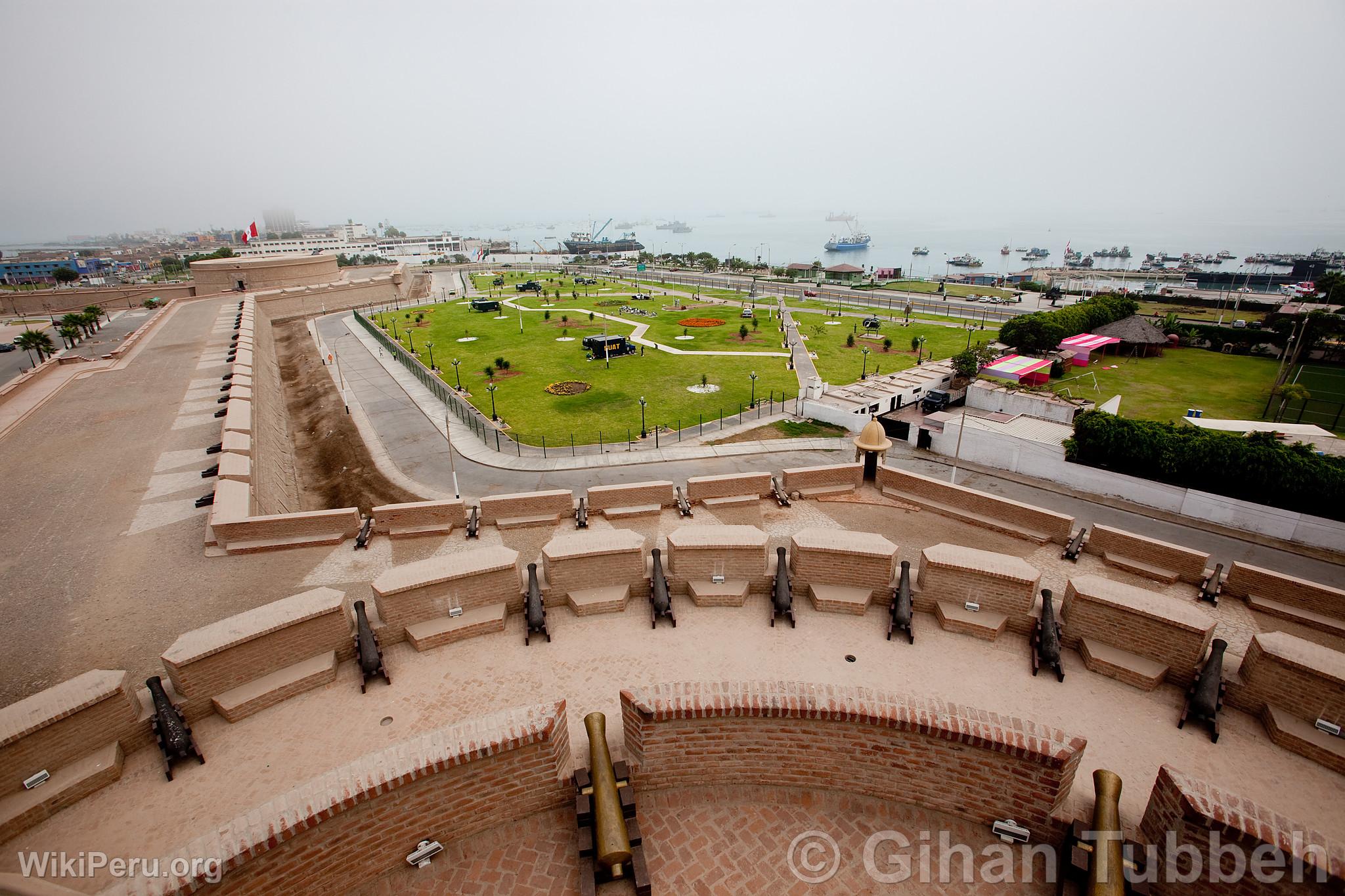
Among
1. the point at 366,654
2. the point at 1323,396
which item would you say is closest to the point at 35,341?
the point at 366,654

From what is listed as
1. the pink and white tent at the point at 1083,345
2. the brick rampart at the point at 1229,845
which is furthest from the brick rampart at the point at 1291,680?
the pink and white tent at the point at 1083,345

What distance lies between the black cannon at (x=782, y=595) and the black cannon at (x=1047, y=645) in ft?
14.7

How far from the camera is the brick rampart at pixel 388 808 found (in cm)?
625

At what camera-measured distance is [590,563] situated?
504 inches

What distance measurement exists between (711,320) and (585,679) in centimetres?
5823

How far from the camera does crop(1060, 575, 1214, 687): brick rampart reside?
34.2 feet

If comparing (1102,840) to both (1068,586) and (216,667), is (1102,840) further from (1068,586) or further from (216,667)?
Result: (216,667)

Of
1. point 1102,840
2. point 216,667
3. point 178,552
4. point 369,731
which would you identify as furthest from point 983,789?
point 178,552

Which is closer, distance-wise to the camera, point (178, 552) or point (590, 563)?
point (590, 563)

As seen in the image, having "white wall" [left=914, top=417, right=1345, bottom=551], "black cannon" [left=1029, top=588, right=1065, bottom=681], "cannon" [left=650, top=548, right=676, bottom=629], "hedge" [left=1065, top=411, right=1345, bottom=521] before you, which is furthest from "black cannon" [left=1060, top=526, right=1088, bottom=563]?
"hedge" [left=1065, top=411, right=1345, bottom=521]

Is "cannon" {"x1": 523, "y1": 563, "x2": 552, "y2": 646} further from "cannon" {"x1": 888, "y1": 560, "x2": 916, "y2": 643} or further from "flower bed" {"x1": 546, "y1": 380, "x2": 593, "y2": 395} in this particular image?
"flower bed" {"x1": 546, "y1": 380, "x2": 593, "y2": 395}

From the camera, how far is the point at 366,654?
419 inches
